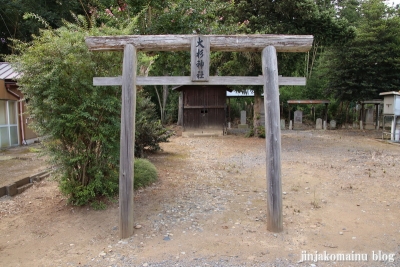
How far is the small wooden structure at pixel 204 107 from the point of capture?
56.5 feet

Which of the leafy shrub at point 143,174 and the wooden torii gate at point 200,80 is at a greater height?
the wooden torii gate at point 200,80

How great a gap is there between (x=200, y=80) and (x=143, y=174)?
120 inches

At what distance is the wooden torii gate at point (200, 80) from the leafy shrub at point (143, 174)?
2.02 meters

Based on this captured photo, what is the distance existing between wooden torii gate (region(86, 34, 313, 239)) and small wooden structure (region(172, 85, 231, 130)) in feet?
42.0

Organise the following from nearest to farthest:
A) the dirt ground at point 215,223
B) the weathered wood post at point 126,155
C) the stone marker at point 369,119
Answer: the dirt ground at point 215,223
the weathered wood post at point 126,155
the stone marker at point 369,119

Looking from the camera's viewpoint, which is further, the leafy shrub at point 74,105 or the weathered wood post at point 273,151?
the leafy shrub at point 74,105

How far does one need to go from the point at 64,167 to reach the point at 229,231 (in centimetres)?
304

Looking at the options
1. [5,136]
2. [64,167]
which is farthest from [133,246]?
[5,136]

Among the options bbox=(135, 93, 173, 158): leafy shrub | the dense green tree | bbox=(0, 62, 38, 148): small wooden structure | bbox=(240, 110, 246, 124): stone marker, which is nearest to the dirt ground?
bbox=(135, 93, 173, 158): leafy shrub

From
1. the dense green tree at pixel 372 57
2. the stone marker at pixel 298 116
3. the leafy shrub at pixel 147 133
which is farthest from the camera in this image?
the stone marker at pixel 298 116

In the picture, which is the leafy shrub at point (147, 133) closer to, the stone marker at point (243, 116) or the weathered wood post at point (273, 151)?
the weathered wood post at point (273, 151)

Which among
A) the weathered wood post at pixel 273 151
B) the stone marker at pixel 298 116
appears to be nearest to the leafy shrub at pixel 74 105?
the weathered wood post at pixel 273 151

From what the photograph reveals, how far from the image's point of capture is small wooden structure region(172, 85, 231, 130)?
17.2 meters

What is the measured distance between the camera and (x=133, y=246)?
3.91m
